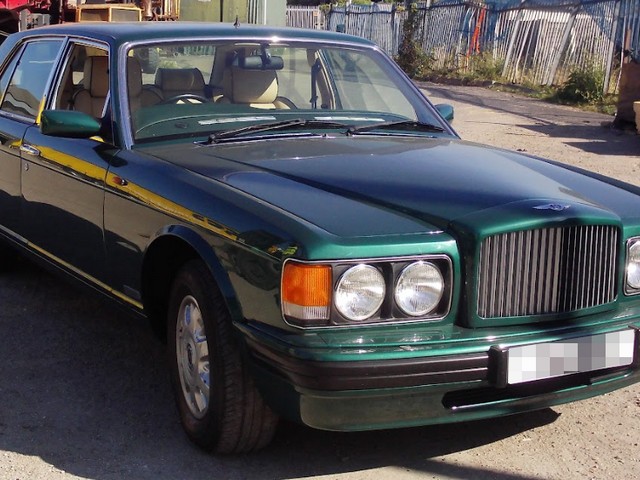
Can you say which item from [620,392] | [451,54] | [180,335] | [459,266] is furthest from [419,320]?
[451,54]

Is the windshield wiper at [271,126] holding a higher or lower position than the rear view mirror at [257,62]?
lower

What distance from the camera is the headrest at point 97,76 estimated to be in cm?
500

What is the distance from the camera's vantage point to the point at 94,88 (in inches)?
208

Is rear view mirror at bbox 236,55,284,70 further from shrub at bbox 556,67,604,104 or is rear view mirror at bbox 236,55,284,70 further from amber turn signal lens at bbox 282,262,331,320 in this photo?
shrub at bbox 556,67,604,104

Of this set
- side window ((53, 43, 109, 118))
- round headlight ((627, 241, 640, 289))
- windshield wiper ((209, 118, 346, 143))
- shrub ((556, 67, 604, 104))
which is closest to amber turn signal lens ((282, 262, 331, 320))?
round headlight ((627, 241, 640, 289))

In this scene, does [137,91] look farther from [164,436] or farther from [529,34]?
[529,34]

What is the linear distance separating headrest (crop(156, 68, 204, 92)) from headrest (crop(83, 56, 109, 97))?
0.88 feet

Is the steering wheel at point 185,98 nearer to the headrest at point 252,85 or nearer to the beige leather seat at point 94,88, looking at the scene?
the headrest at point 252,85

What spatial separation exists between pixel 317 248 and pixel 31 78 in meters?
3.17

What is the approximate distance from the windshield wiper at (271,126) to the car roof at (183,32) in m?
0.60

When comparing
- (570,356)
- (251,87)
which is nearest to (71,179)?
(251,87)

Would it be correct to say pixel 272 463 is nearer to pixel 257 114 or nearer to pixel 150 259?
pixel 150 259

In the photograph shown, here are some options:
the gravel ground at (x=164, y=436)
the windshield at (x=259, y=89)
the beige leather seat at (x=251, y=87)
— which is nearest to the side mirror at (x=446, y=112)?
the windshield at (x=259, y=89)

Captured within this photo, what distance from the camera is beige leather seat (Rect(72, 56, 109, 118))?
503cm
